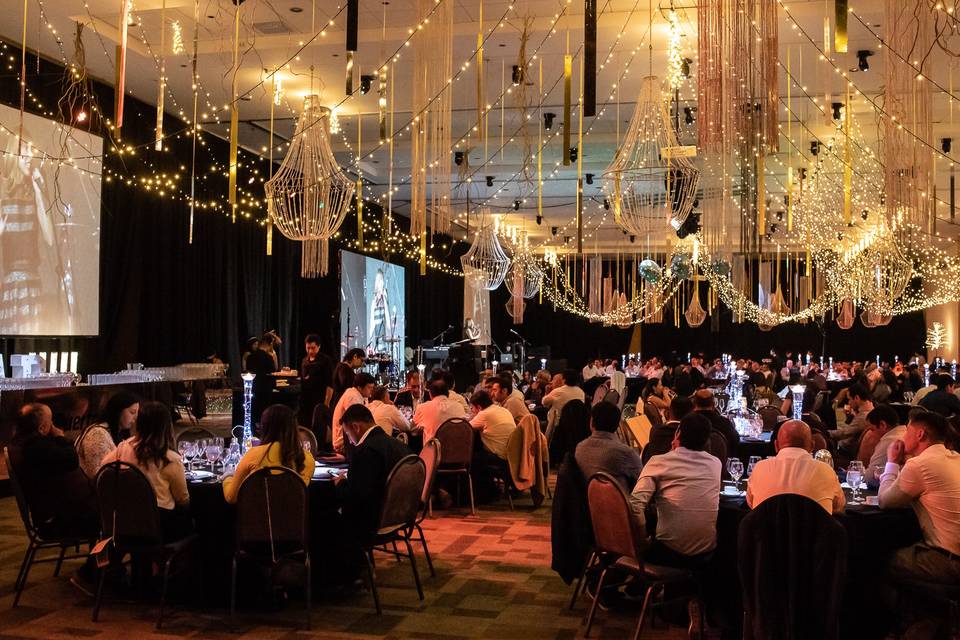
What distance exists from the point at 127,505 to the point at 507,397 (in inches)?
200

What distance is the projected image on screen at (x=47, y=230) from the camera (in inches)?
415

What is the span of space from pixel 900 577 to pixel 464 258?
9448mm

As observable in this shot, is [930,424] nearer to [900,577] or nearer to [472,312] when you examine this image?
[900,577]

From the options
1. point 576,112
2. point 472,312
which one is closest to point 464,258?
point 576,112

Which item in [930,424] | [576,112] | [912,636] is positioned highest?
[576,112]

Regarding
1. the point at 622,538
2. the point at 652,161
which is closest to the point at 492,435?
the point at 652,161

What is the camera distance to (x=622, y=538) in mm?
4484

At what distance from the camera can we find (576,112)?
13070mm

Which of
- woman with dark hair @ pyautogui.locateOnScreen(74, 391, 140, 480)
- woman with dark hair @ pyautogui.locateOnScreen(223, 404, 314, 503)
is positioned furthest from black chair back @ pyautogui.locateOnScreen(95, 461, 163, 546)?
woman with dark hair @ pyautogui.locateOnScreen(74, 391, 140, 480)

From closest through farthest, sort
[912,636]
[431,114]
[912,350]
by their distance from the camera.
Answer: [912,636], [431,114], [912,350]

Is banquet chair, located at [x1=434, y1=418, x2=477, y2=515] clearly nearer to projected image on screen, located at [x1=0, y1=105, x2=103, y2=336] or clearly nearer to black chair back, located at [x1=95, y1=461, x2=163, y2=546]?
black chair back, located at [x1=95, y1=461, x2=163, y2=546]

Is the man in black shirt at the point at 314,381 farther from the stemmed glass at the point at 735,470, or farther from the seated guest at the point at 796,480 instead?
the seated guest at the point at 796,480

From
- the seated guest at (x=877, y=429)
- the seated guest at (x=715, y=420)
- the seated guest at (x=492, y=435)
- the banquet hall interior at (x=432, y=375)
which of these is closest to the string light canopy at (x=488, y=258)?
the banquet hall interior at (x=432, y=375)

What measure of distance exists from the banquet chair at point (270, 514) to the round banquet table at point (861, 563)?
204 cm
